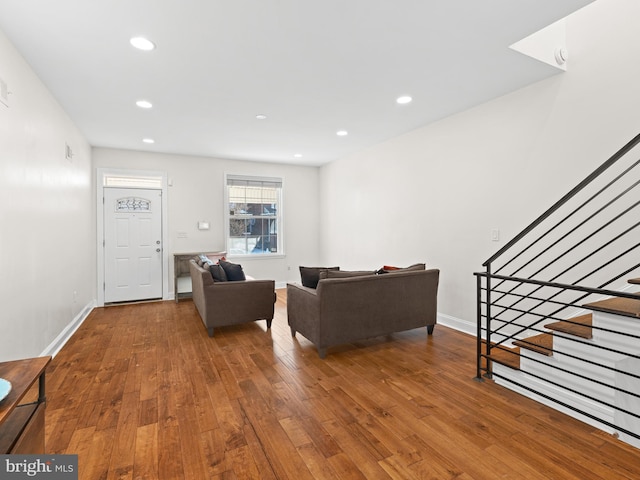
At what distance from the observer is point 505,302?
3.39 m

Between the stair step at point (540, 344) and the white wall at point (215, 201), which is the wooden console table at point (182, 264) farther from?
the stair step at point (540, 344)

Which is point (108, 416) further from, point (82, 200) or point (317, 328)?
Result: point (82, 200)

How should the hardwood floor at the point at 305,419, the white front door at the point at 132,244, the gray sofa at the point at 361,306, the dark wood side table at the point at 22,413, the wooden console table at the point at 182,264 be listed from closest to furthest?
the dark wood side table at the point at 22,413 → the hardwood floor at the point at 305,419 → the gray sofa at the point at 361,306 → the white front door at the point at 132,244 → the wooden console table at the point at 182,264

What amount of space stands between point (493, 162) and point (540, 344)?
195 centimetres

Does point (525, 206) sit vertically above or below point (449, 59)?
below

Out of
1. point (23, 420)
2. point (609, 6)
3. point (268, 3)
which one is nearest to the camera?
point (23, 420)

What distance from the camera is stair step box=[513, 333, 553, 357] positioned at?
229 cm

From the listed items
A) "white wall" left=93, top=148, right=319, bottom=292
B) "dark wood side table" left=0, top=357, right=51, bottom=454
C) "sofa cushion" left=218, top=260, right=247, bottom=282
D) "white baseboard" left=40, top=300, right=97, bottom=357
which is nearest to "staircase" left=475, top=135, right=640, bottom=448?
"dark wood side table" left=0, top=357, right=51, bottom=454

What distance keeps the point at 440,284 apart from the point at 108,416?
362cm

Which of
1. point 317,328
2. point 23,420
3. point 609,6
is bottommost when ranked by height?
point 317,328

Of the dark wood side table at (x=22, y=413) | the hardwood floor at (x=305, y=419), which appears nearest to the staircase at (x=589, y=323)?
the hardwood floor at (x=305, y=419)

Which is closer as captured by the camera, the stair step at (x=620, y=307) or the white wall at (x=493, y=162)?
the stair step at (x=620, y=307)

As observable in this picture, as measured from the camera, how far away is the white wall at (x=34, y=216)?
2.34 m

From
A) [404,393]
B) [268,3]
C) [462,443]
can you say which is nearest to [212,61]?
[268,3]
